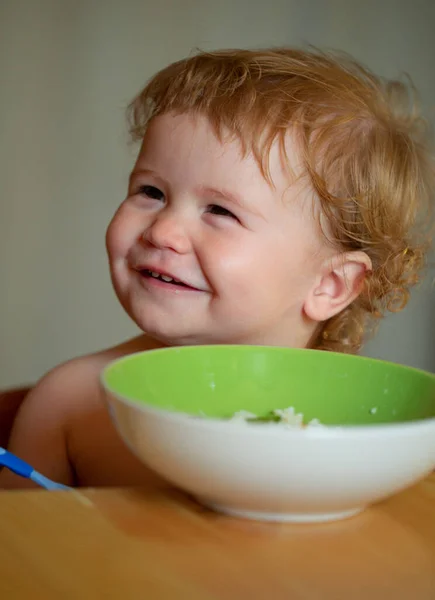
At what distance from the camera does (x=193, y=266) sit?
3.17 ft

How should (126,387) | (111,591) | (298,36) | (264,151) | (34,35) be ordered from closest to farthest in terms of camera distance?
1. (111,591)
2. (126,387)
3. (264,151)
4. (34,35)
5. (298,36)

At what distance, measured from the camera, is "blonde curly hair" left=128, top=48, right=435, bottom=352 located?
99cm

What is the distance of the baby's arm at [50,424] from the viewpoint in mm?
1062

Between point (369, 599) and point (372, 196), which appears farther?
point (372, 196)

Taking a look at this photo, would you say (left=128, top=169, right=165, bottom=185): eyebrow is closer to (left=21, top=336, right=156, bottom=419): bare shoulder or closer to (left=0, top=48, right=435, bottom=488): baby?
(left=0, top=48, right=435, bottom=488): baby

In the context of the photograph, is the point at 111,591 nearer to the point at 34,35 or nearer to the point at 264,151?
the point at 264,151

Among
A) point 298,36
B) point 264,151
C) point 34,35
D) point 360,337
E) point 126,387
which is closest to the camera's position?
point 126,387

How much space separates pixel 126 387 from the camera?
65cm

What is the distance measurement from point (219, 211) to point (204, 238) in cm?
5

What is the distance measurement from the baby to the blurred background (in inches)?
50.3

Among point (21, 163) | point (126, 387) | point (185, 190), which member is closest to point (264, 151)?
point (185, 190)

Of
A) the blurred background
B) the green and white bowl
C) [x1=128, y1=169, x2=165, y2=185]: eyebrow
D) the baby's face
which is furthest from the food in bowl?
the blurred background

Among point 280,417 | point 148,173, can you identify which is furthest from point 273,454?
point 148,173

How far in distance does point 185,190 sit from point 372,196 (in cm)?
30
